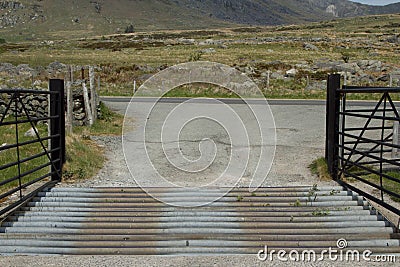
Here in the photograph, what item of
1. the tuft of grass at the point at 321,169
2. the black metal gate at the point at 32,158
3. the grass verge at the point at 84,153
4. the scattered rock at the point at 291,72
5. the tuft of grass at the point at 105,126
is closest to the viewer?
the black metal gate at the point at 32,158

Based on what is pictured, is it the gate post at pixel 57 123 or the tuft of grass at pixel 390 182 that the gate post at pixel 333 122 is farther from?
the gate post at pixel 57 123

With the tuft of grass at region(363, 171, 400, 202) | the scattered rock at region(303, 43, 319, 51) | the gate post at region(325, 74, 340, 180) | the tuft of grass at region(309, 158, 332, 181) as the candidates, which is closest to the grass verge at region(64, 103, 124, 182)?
the tuft of grass at region(309, 158, 332, 181)

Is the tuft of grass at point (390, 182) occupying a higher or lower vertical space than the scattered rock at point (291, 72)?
lower

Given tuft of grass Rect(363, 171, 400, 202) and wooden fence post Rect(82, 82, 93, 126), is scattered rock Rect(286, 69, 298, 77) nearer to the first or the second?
wooden fence post Rect(82, 82, 93, 126)

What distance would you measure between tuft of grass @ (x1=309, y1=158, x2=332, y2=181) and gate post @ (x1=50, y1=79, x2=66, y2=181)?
4243 millimetres

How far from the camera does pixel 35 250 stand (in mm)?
5266

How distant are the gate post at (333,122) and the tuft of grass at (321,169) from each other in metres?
0.11

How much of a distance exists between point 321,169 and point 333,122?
91 centimetres

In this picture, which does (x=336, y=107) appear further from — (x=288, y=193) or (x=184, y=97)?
Result: (x=184, y=97)

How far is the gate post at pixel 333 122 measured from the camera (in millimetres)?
7578

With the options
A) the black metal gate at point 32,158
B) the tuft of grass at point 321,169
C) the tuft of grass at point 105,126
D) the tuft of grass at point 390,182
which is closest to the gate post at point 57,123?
the black metal gate at point 32,158

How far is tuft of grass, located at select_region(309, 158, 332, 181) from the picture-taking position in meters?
7.86

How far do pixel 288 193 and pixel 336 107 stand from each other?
1661mm

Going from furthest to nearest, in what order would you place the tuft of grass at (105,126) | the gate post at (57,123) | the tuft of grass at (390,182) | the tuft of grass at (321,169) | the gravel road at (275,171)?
the tuft of grass at (105,126)
the tuft of grass at (321,169)
the gate post at (57,123)
the tuft of grass at (390,182)
the gravel road at (275,171)
